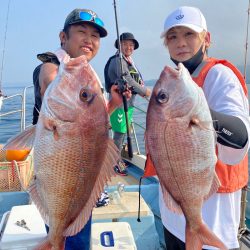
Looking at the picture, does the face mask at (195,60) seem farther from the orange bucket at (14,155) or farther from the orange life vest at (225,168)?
the orange bucket at (14,155)

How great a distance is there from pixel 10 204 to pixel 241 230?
10.7 ft

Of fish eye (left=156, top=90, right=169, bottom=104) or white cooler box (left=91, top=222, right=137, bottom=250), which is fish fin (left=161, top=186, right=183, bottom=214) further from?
white cooler box (left=91, top=222, right=137, bottom=250)

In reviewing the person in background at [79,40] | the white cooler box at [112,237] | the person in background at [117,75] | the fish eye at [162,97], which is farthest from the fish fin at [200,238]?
A: the person in background at [117,75]

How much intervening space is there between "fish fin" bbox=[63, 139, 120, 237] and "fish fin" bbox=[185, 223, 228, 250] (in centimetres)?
53

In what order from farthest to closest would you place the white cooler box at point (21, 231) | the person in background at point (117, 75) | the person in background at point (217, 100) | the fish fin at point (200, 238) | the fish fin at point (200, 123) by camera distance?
the person in background at point (117, 75) < the white cooler box at point (21, 231) < the person in background at point (217, 100) < the fish fin at point (200, 238) < the fish fin at point (200, 123)

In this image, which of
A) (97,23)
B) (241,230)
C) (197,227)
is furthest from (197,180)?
(241,230)

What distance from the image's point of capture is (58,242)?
5.86 feet

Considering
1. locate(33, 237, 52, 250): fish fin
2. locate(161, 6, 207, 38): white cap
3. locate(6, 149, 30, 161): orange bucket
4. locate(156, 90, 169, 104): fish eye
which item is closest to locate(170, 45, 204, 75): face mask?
locate(161, 6, 207, 38): white cap

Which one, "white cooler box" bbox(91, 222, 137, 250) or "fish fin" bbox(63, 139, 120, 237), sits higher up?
"fish fin" bbox(63, 139, 120, 237)

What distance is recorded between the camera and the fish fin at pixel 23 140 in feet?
5.72

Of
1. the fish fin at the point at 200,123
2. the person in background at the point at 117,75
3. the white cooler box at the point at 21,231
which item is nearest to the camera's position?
the fish fin at the point at 200,123

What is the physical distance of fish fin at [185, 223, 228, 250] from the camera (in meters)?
1.76

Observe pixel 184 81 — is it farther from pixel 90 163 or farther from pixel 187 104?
pixel 90 163

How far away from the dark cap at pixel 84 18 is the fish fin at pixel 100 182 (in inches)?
39.6
